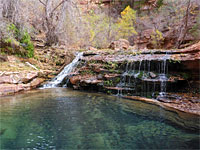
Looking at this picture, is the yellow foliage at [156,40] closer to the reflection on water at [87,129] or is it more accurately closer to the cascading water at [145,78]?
the cascading water at [145,78]

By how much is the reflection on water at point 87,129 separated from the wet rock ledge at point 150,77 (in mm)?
1963

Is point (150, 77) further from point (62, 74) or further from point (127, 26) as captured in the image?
point (127, 26)

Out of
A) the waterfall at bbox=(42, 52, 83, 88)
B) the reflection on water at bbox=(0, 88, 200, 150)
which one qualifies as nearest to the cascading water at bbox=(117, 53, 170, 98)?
the reflection on water at bbox=(0, 88, 200, 150)

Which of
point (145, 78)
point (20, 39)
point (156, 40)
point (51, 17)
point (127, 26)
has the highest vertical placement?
point (127, 26)

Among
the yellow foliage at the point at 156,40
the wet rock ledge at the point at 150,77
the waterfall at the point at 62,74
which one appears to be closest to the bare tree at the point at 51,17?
the waterfall at the point at 62,74

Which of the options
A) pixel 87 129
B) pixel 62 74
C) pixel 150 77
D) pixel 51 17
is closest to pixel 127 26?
pixel 51 17

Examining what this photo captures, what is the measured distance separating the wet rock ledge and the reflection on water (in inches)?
77.3

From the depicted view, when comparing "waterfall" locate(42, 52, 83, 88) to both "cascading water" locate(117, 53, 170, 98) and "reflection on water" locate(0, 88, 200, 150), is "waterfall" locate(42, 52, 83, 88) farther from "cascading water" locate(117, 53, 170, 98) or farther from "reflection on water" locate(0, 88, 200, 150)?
"reflection on water" locate(0, 88, 200, 150)

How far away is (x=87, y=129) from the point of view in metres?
3.29

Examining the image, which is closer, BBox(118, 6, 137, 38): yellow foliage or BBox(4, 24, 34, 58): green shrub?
BBox(4, 24, 34, 58): green shrub

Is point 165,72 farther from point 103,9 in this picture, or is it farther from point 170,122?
point 103,9

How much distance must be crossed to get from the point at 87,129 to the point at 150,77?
4417 millimetres

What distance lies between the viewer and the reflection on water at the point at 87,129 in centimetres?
272

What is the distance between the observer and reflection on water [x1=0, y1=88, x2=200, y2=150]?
272 centimetres
